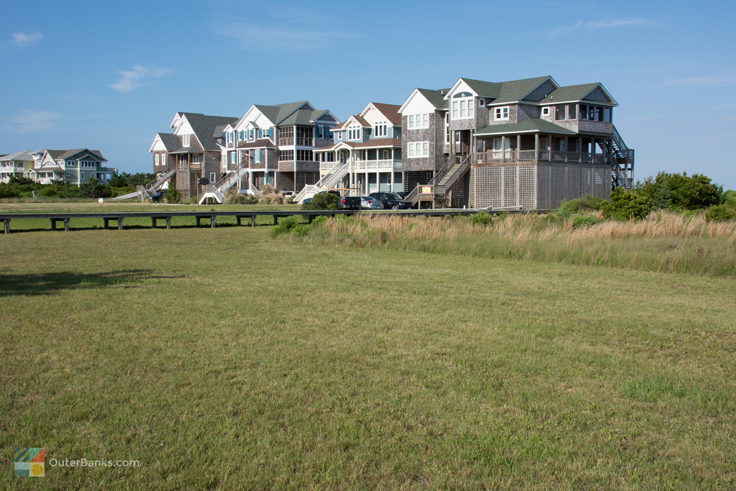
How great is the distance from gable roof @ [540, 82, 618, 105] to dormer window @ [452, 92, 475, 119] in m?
5.69

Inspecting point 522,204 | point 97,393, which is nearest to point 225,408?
point 97,393

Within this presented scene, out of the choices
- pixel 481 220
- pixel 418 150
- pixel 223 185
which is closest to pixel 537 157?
pixel 418 150

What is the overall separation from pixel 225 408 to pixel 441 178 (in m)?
53.5

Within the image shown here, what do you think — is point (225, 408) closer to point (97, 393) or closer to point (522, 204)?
point (97, 393)

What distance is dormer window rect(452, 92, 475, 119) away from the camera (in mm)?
57406

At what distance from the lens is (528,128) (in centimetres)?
5294

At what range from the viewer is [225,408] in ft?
20.1

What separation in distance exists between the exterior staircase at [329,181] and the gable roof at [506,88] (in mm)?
16275

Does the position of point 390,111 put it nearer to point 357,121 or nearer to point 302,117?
point 357,121

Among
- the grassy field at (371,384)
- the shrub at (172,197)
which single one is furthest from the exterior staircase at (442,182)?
the grassy field at (371,384)

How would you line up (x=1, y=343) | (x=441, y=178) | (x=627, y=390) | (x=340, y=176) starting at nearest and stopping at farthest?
(x=627, y=390) < (x=1, y=343) < (x=441, y=178) < (x=340, y=176)

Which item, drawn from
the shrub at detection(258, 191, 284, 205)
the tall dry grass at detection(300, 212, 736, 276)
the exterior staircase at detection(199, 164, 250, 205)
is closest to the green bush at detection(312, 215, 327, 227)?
the tall dry grass at detection(300, 212, 736, 276)

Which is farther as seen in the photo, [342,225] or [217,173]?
[217,173]

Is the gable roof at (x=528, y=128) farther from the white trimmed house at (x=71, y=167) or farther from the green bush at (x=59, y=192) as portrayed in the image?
the white trimmed house at (x=71, y=167)
